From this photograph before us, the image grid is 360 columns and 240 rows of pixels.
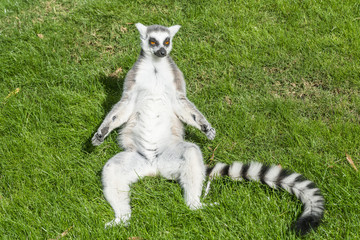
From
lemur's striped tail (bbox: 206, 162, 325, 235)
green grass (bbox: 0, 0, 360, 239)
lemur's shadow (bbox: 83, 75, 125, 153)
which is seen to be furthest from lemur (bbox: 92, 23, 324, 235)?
lemur's shadow (bbox: 83, 75, 125, 153)

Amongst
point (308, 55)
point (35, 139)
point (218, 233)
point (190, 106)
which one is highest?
point (308, 55)

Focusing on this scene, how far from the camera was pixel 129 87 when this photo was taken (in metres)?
4.04

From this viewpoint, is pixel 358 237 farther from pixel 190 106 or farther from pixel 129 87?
pixel 129 87

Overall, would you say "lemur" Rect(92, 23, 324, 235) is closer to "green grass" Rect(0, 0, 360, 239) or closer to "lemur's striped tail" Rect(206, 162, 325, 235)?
"lemur's striped tail" Rect(206, 162, 325, 235)

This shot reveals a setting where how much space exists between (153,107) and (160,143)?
0.38 m

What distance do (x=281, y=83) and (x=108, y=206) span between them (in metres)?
2.62

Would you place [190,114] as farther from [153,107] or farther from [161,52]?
[161,52]

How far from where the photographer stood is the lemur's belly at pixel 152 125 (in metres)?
3.82

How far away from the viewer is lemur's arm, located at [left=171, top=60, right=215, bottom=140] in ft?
12.6

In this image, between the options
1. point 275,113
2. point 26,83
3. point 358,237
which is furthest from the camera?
point 26,83

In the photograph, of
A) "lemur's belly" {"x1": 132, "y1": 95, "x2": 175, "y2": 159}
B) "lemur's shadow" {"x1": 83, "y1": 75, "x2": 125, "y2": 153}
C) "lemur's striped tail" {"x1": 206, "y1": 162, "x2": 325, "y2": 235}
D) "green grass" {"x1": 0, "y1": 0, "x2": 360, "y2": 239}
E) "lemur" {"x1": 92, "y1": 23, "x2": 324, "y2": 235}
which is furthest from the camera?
"lemur's shadow" {"x1": 83, "y1": 75, "x2": 125, "y2": 153}

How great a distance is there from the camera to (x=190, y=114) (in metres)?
3.96

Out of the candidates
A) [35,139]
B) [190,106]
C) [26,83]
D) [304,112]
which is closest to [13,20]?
[26,83]

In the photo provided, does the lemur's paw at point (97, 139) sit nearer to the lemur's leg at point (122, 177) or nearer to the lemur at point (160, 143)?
the lemur at point (160, 143)
